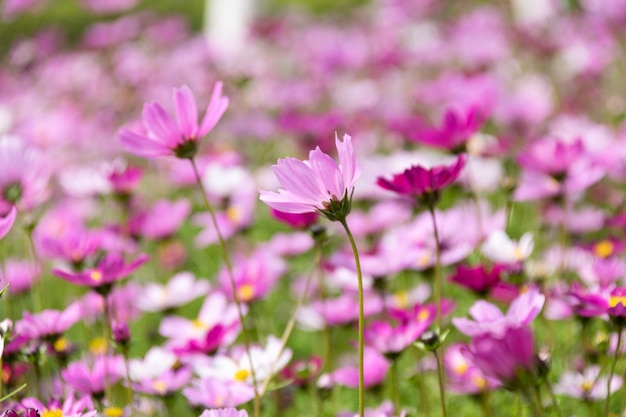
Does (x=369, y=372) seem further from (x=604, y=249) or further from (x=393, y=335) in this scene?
(x=604, y=249)

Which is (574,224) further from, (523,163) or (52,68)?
A: (52,68)

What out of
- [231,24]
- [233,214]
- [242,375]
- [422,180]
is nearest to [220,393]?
[242,375]

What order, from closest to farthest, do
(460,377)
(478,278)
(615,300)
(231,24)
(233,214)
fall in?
1. (615,300)
2. (478,278)
3. (460,377)
4. (233,214)
5. (231,24)

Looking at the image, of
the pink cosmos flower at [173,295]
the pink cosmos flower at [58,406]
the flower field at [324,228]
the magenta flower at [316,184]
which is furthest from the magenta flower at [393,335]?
the pink cosmos flower at [173,295]

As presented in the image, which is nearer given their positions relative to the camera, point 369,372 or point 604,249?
point 369,372

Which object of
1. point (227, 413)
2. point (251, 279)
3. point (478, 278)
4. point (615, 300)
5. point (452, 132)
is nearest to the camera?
point (227, 413)

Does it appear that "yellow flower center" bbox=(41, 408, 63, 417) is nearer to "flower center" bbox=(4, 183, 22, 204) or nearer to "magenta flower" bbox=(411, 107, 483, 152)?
"flower center" bbox=(4, 183, 22, 204)

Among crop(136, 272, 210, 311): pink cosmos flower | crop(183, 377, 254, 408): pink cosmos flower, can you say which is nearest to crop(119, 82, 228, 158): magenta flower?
crop(183, 377, 254, 408): pink cosmos flower

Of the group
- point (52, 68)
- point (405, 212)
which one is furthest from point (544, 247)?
point (52, 68)
